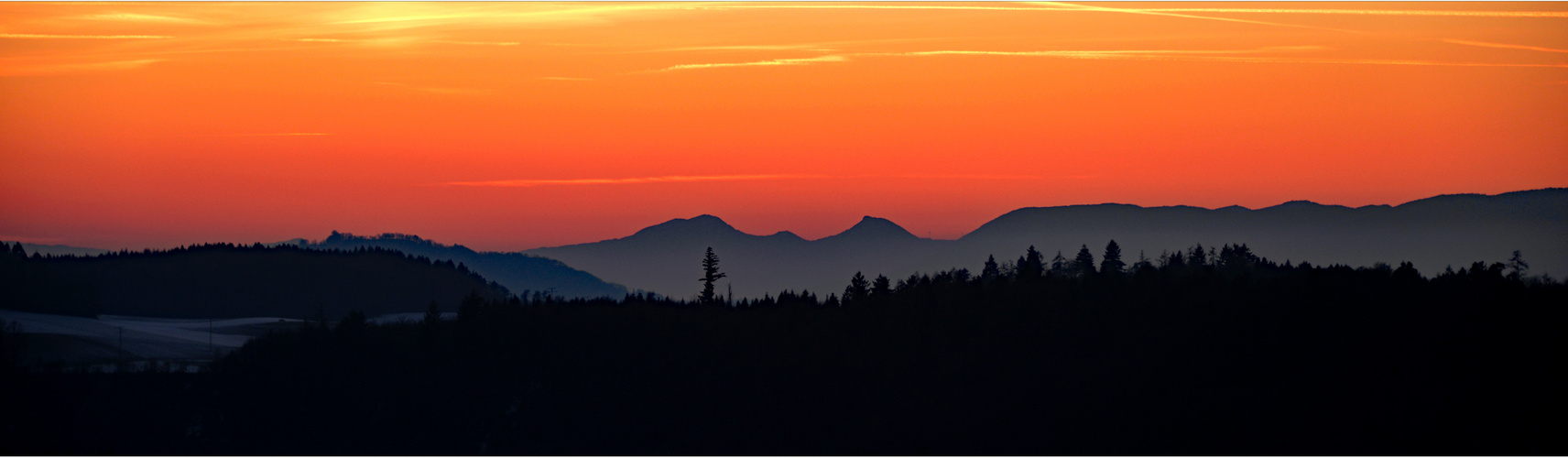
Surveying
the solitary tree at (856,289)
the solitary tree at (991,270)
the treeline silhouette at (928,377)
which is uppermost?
the solitary tree at (991,270)

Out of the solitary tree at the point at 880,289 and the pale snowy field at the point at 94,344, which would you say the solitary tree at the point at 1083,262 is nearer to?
the solitary tree at the point at 880,289

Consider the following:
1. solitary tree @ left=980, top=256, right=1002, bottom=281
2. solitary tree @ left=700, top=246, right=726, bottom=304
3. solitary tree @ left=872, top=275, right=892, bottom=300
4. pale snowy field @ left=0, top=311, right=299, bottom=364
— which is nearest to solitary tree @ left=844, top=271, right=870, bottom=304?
solitary tree @ left=872, top=275, right=892, bottom=300

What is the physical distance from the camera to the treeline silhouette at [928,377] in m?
106

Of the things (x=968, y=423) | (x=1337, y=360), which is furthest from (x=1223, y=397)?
(x=968, y=423)

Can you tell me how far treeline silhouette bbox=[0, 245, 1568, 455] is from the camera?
106 meters

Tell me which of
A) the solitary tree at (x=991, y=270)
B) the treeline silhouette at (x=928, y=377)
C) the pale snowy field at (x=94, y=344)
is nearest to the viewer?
the treeline silhouette at (x=928, y=377)

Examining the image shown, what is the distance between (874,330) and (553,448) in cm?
4313

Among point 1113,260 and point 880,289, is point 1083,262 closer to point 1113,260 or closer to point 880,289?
point 1113,260

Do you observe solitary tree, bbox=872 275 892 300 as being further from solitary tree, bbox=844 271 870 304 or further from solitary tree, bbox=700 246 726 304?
solitary tree, bbox=700 246 726 304

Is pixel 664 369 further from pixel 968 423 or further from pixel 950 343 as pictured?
pixel 968 423

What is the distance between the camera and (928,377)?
136875 millimetres

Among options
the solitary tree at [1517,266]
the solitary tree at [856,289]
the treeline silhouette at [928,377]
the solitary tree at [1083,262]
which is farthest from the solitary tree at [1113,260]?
the solitary tree at [1517,266]

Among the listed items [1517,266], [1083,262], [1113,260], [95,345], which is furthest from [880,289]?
[95,345]

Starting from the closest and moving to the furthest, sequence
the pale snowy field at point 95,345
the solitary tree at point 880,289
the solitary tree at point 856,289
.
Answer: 1. the pale snowy field at point 95,345
2. the solitary tree at point 880,289
3. the solitary tree at point 856,289
